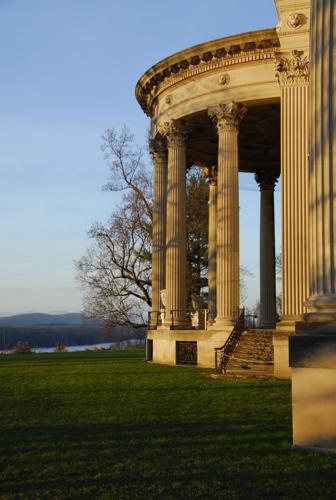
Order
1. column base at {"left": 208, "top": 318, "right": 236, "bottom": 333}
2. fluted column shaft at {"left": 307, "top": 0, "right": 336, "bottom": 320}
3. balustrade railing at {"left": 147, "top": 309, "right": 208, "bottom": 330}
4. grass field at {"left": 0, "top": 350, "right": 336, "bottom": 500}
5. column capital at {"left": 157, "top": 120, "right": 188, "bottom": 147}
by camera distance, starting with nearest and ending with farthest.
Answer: grass field at {"left": 0, "top": 350, "right": 336, "bottom": 500} → fluted column shaft at {"left": 307, "top": 0, "right": 336, "bottom": 320} → column base at {"left": 208, "top": 318, "right": 236, "bottom": 333} → balustrade railing at {"left": 147, "top": 309, "right": 208, "bottom": 330} → column capital at {"left": 157, "top": 120, "right": 188, "bottom": 147}

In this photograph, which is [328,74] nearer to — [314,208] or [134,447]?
[314,208]

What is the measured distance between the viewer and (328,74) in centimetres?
1138

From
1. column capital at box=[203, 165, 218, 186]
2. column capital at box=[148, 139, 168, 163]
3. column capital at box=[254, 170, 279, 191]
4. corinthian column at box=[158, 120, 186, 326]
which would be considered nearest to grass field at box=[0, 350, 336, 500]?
corinthian column at box=[158, 120, 186, 326]

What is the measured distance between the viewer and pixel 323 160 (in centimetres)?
1128

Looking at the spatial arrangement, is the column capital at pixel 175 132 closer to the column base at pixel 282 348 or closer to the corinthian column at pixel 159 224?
the corinthian column at pixel 159 224

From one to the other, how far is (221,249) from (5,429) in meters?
18.4

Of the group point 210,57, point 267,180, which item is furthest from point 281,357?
point 267,180

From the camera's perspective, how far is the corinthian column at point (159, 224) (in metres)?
36.7

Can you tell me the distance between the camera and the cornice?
2923 centimetres

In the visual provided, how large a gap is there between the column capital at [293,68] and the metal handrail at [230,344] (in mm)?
10727

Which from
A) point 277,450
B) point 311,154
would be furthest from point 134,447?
point 311,154

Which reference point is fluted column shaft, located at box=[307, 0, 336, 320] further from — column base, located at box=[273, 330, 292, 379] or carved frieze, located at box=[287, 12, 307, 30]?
carved frieze, located at box=[287, 12, 307, 30]

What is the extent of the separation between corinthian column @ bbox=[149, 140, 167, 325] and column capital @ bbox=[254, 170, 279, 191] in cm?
A: 845

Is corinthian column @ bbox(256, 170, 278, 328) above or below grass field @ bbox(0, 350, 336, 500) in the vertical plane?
above
